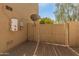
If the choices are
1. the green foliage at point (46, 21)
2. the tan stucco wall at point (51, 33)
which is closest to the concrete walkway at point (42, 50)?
the tan stucco wall at point (51, 33)

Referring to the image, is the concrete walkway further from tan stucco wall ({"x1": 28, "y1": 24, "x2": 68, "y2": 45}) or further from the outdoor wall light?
the outdoor wall light

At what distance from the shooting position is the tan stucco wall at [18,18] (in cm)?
337

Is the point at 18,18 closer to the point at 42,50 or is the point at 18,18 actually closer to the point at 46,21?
the point at 46,21

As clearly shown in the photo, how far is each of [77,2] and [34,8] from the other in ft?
2.15

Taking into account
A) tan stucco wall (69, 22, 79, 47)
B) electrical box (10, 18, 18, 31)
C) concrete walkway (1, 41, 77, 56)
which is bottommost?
concrete walkway (1, 41, 77, 56)

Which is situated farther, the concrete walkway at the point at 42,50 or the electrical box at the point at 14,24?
the electrical box at the point at 14,24

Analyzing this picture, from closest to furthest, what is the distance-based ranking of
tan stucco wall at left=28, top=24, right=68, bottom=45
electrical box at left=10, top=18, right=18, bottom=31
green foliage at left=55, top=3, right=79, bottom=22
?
green foliage at left=55, top=3, right=79, bottom=22
tan stucco wall at left=28, top=24, right=68, bottom=45
electrical box at left=10, top=18, right=18, bottom=31

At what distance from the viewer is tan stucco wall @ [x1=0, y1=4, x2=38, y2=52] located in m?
3.37

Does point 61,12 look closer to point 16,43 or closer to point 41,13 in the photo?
point 41,13

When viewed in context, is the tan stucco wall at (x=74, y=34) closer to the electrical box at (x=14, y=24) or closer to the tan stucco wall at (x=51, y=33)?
the tan stucco wall at (x=51, y=33)

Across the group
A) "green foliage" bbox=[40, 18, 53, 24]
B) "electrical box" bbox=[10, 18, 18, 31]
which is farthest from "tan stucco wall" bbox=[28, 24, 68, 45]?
"electrical box" bbox=[10, 18, 18, 31]

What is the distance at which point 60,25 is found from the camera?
10.9 feet

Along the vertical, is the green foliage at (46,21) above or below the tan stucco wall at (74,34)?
above

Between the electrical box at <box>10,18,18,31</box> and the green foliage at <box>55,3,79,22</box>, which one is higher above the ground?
the green foliage at <box>55,3,79,22</box>
